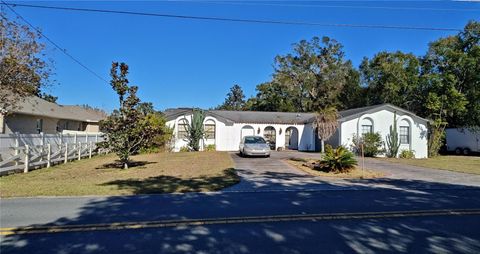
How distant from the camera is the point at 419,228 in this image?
20.4ft

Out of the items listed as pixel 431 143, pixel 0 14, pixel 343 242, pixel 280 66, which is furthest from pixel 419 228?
pixel 280 66

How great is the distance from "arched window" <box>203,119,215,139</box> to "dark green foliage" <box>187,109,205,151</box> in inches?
41.4

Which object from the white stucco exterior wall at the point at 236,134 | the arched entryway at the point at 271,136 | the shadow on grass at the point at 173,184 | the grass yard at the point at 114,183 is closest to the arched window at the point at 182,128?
the white stucco exterior wall at the point at 236,134

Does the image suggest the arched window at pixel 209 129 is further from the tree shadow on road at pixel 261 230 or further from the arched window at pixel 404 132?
the tree shadow on road at pixel 261 230

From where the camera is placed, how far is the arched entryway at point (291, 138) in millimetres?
Answer: 34531

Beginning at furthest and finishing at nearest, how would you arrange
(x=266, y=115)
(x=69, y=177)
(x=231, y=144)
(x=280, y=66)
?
(x=280, y=66) → (x=266, y=115) → (x=231, y=144) → (x=69, y=177)

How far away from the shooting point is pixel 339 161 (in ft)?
52.7

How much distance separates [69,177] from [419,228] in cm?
1215

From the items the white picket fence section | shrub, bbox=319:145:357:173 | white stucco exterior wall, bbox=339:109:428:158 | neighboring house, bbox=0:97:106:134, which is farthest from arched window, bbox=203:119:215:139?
shrub, bbox=319:145:357:173

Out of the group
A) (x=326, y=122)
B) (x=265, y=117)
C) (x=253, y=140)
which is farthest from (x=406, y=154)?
(x=265, y=117)

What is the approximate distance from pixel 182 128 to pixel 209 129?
2339 millimetres

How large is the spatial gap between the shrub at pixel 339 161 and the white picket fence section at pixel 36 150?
13133 millimetres

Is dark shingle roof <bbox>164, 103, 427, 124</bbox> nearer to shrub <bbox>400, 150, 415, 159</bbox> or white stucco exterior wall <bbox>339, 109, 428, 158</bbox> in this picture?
white stucco exterior wall <bbox>339, 109, 428, 158</bbox>

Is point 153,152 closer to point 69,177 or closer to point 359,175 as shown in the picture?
point 69,177
